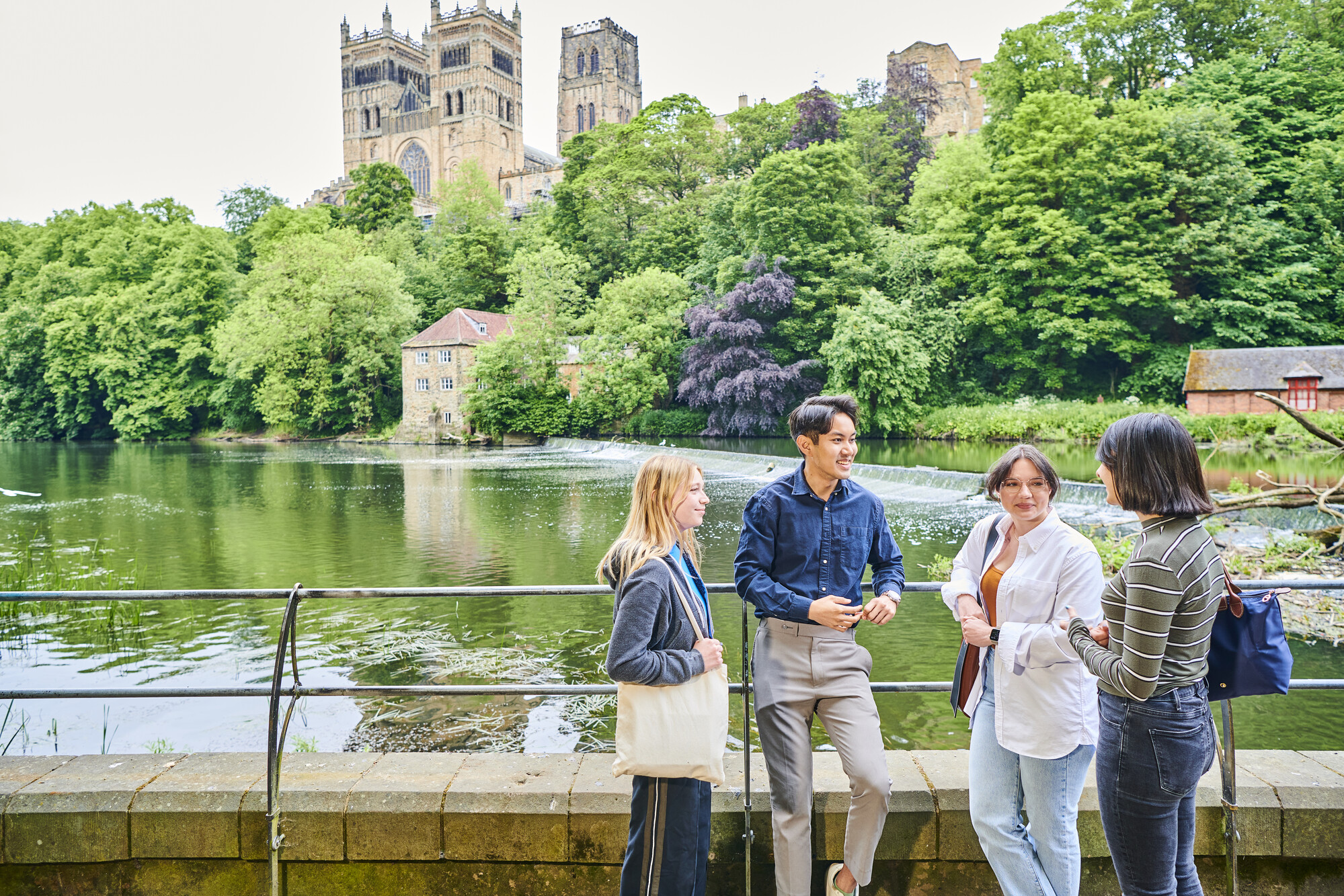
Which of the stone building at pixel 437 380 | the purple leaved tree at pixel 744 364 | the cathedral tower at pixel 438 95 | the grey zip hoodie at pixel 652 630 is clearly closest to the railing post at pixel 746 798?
the grey zip hoodie at pixel 652 630

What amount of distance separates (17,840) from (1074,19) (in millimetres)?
48425

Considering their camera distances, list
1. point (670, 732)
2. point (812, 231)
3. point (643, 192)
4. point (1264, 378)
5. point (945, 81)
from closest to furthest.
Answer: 1. point (670, 732)
2. point (1264, 378)
3. point (812, 231)
4. point (643, 192)
5. point (945, 81)

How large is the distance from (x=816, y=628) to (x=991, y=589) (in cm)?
50

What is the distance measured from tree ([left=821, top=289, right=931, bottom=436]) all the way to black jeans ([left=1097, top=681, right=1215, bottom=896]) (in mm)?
32539

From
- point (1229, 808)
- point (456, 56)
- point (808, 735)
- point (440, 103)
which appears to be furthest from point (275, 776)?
point (456, 56)

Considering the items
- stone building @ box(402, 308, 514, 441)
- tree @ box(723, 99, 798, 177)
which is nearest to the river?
stone building @ box(402, 308, 514, 441)

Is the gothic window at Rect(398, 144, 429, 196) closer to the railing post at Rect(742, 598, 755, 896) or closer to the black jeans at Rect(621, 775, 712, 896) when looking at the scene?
the railing post at Rect(742, 598, 755, 896)

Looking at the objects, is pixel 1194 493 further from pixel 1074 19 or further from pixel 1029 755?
pixel 1074 19

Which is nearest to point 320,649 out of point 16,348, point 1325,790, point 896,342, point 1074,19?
point 1325,790

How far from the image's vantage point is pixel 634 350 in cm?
4188

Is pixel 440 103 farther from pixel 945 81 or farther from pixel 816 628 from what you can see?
pixel 816 628

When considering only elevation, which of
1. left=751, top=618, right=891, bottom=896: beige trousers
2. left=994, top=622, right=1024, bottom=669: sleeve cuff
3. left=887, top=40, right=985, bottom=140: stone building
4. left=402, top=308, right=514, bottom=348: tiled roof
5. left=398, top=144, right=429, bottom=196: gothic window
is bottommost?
left=751, top=618, right=891, bottom=896: beige trousers

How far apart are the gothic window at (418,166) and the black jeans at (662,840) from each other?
102 metres

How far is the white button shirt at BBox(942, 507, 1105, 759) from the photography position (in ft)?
7.75
